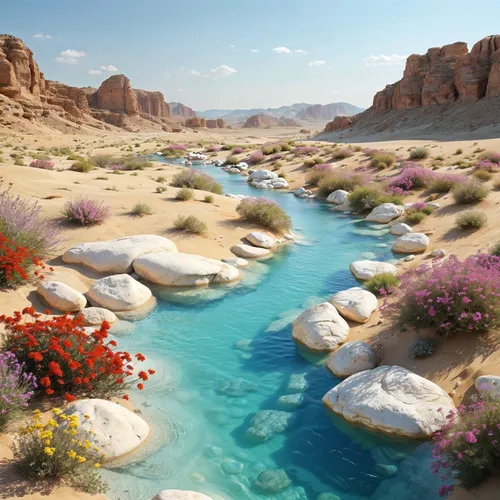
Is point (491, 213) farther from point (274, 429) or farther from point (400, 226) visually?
point (274, 429)

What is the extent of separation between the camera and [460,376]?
A: 6504 mm

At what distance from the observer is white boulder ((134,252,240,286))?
10.6m

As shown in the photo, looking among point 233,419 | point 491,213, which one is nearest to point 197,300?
point 233,419

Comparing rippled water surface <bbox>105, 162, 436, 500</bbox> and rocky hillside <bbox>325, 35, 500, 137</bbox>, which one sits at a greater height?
rocky hillside <bbox>325, 35, 500, 137</bbox>

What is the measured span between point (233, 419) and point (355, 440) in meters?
1.61

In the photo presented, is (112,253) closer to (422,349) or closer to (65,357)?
(65,357)

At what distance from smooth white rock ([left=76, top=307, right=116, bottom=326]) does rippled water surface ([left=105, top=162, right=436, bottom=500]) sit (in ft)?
1.26

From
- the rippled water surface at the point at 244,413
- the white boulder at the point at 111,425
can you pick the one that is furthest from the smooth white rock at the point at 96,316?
the white boulder at the point at 111,425

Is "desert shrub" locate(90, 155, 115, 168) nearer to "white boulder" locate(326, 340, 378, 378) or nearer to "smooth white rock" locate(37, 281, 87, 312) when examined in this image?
"smooth white rock" locate(37, 281, 87, 312)

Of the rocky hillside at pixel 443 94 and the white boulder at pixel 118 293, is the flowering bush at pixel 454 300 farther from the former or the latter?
the rocky hillside at pixel 443 94

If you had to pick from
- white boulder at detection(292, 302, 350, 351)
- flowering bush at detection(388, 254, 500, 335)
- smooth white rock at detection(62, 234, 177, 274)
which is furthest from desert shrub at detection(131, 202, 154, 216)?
flowering bush at detection(388, 254, 500, 335)

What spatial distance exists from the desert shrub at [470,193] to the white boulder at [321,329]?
10.0m

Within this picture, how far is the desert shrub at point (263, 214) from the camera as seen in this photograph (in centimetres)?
1526

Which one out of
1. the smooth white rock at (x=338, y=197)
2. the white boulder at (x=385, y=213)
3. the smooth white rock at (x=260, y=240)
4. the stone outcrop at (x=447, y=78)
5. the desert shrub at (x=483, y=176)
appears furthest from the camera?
the stone outcrop at (x=447, y=78)
